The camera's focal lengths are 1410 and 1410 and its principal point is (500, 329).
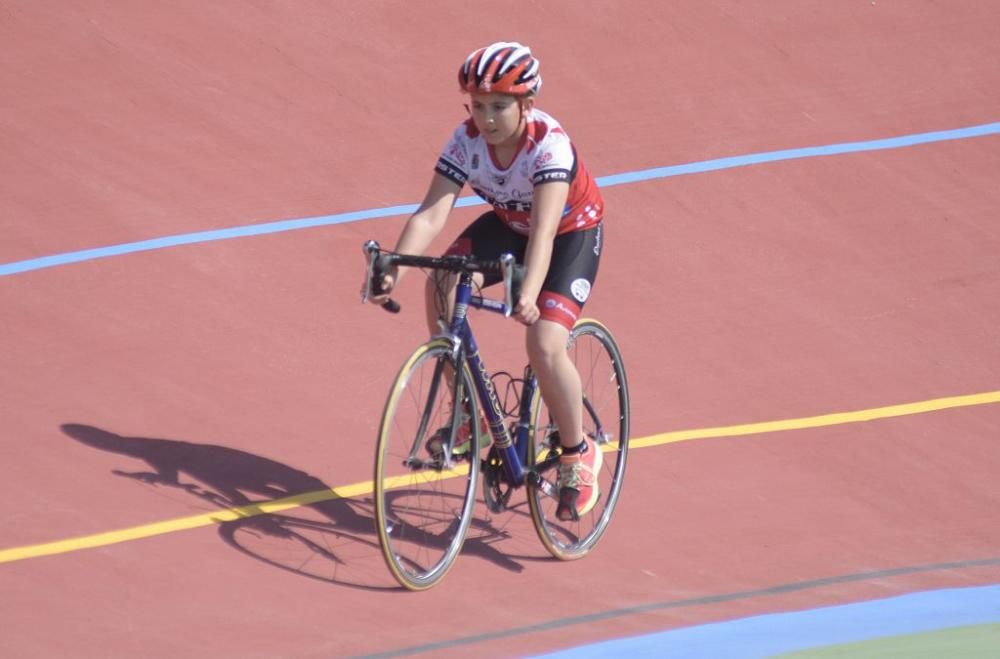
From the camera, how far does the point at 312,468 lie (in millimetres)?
6168

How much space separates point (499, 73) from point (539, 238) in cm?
60

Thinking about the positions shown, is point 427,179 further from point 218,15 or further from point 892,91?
point 892,91

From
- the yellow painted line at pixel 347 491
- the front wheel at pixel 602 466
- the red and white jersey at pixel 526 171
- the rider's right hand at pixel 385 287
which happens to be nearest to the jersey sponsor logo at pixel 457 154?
the red and white jersey at pixel 526 171

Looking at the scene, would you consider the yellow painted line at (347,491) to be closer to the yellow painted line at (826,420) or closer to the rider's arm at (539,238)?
the yellow painted line at (826,420)

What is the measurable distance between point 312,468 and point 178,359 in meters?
1.07

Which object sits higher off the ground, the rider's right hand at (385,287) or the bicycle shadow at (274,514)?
the rider's right hand at (385,287)

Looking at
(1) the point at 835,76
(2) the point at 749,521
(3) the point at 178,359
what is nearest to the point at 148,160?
(3) the point at 178,359

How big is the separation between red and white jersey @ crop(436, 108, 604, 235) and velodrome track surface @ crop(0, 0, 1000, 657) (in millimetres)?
1378

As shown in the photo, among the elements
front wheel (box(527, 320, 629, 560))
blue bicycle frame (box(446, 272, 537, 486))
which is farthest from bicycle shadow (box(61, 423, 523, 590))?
blue bicycle frame (box(446, 272, 537, 486))

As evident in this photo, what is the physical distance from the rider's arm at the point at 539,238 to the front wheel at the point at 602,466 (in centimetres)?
64

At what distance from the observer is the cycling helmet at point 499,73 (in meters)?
4.98

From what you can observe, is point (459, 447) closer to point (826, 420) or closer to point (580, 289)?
point (580, 289)

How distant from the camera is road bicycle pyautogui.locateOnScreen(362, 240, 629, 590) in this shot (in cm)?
499

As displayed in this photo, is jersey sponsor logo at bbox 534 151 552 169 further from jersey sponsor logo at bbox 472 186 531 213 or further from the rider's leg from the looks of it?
the rider's leg
